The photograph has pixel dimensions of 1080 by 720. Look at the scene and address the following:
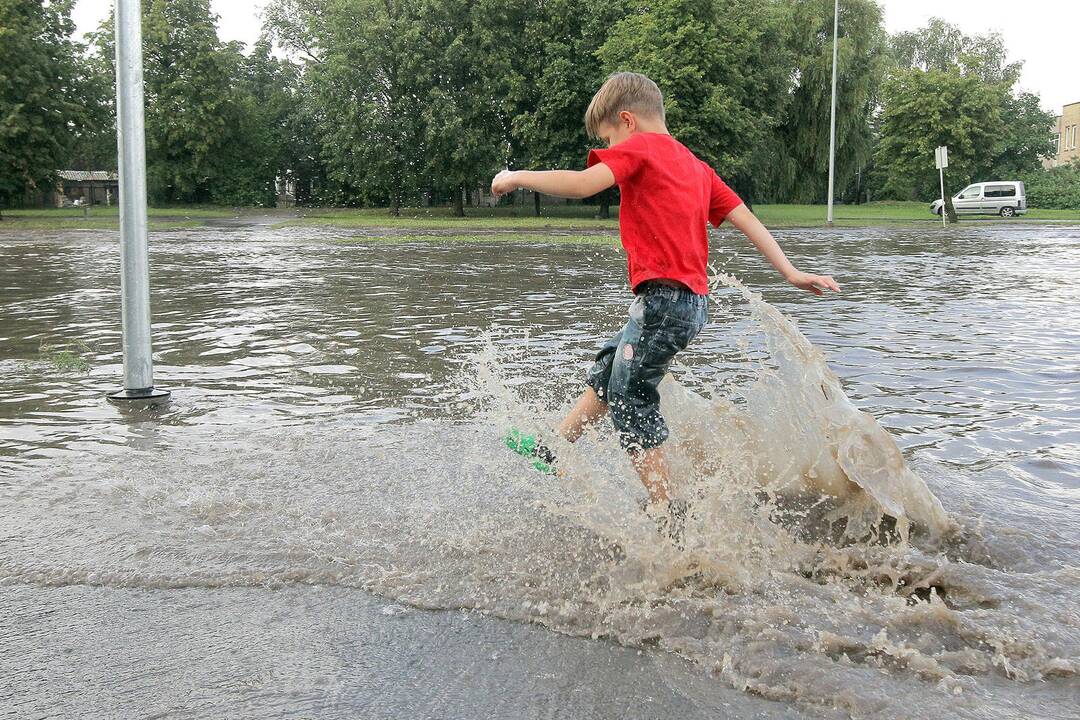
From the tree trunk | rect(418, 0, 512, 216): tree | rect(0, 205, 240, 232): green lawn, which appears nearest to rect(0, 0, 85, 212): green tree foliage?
rect(0, 205, 240, 232): green lawn

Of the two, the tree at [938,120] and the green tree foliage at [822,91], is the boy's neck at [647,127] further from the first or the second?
the green tree foliage at [822,91]

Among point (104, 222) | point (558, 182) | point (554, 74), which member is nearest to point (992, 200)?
point (554, 74)

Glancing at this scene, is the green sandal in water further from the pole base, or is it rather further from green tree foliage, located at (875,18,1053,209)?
green tree foliage, located at (875,18,1053,209)

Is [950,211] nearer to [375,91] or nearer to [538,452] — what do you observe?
[375,91]

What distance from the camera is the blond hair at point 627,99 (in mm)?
3807

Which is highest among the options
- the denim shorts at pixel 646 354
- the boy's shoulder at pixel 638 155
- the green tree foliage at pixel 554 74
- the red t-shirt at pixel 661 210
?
the green tree foliage at pixel 554 74

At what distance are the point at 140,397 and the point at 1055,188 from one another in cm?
6366

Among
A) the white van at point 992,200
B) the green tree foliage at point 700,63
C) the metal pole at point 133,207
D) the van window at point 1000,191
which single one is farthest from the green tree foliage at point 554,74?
the metal pole at point 133,207

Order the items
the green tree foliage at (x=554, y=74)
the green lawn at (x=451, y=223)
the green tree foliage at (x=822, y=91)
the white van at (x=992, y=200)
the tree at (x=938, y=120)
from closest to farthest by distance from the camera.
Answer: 1. the green lawn at (x=451, y=223)
2. the tree at (x=938, y=120)
3. the green tree foliage at (x=554, y=74)
4. the green tree foliage at (x=822, y=91)
5. the white van at (x=992, y=200)

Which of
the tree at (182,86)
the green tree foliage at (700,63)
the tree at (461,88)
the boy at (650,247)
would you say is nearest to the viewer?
the boy at (650,247)

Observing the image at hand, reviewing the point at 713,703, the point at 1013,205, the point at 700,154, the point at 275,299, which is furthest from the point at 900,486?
the point at 1013,205

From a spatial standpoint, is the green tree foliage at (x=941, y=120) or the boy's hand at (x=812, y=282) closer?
the boy's hand at (x=812, y=282)

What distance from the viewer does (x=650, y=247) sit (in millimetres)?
3811

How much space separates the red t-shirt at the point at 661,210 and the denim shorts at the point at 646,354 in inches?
2.9
